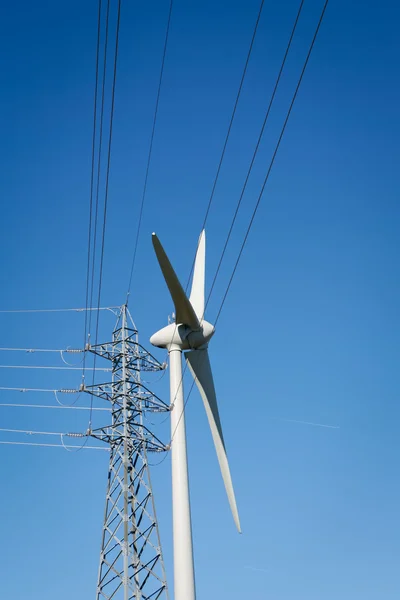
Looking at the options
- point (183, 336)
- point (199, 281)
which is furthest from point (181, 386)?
point (199, 281)

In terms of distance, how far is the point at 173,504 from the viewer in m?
21.2

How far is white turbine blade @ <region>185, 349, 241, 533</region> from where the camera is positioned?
2270 centimetres

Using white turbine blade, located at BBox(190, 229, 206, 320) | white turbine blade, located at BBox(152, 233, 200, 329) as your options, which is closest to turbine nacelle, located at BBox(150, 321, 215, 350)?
white turbine blade, located at BBox(152, 233, 200, 329)

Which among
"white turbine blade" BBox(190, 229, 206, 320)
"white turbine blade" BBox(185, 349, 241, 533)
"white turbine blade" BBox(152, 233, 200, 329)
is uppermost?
"white turbine blade" BBox(190, 229, 206, 320)

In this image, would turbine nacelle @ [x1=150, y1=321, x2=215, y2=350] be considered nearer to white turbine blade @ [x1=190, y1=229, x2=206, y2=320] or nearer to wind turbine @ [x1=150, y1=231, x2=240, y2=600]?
wind turbine @ [x1=150, y1=231, x2=240, y2=600]

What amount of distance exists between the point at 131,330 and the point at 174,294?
9004 mm

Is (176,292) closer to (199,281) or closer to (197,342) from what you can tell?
(197,342)

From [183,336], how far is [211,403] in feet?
8.76

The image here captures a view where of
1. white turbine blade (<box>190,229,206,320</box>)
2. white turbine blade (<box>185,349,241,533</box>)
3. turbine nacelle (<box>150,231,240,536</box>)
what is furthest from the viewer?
white turbine blade (<box>190,229,206,320</box>)

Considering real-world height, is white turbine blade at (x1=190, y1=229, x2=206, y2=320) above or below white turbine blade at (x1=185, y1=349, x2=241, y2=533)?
above

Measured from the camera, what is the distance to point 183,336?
24.3 metres

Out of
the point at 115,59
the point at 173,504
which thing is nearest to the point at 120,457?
the point at 173,504

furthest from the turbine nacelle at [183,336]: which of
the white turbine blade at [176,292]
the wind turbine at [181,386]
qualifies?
the white turbine blade at [176,292]

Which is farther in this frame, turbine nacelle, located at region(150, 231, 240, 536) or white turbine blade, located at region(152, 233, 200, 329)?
turbine nacelle, located at region(150, 231, 240, 536)
